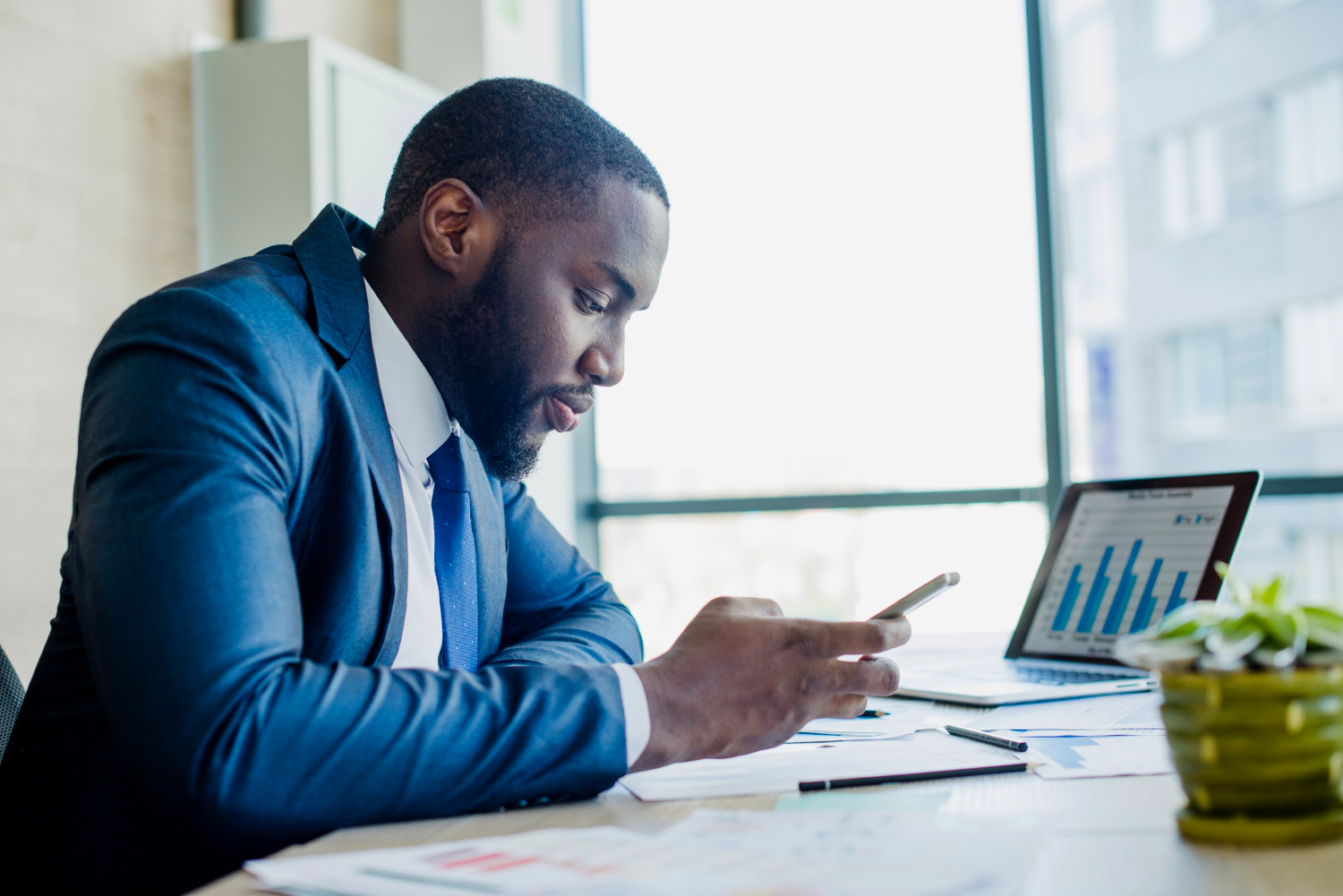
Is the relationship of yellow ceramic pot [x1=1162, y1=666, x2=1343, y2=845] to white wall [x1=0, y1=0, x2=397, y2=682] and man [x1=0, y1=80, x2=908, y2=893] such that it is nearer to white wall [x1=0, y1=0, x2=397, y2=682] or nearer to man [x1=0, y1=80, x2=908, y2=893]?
man [x1=0, y1=80, x2=908, y2=893]

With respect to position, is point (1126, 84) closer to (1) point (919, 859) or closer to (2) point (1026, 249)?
(2) point (1026, 249)

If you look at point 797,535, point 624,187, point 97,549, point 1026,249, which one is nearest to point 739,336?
point 797,535

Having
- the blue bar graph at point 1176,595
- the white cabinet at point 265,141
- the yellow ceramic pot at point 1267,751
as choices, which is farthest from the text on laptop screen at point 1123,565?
the white cabinet at point 265,141

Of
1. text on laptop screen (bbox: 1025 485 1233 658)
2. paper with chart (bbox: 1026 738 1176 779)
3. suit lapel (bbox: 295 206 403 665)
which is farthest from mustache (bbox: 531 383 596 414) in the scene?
text on laptop screen (bbox: 1025 485 1233 658)

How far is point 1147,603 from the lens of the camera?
4.99 feet

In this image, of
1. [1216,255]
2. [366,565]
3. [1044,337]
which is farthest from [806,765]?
[1216,255]

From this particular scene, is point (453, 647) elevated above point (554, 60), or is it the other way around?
point (554, 60)

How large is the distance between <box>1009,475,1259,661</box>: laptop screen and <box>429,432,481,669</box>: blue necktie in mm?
855

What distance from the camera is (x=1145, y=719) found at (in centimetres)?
114

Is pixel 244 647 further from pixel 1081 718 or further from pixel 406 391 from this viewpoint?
pixel 1081 718

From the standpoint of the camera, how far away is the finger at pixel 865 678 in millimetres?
942

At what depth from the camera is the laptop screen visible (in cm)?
150

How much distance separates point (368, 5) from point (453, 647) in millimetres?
2447

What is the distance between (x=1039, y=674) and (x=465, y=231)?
0.95 meters
